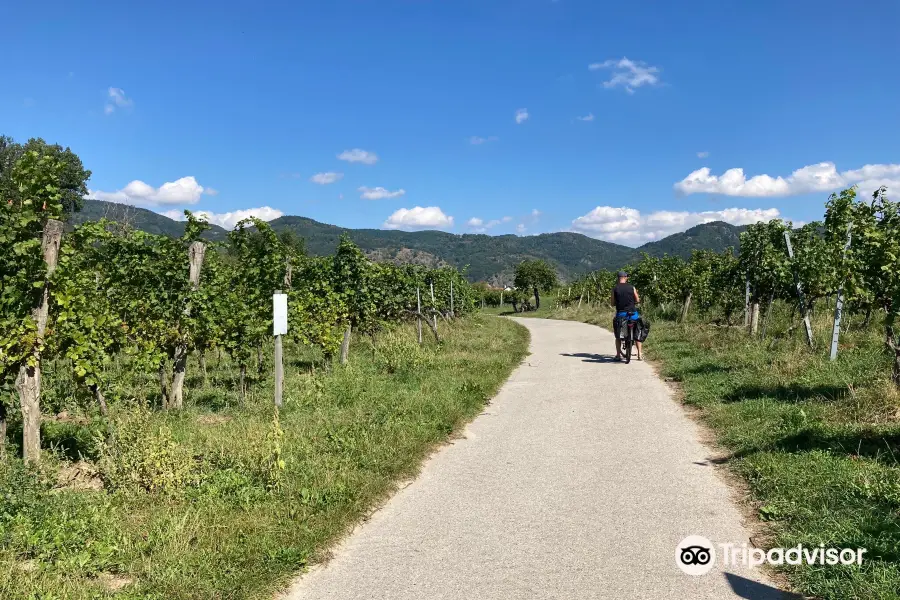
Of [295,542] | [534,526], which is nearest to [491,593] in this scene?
[534,526]

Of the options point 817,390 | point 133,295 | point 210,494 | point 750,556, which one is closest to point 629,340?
point 817,390

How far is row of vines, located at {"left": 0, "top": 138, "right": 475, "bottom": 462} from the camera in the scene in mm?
5337

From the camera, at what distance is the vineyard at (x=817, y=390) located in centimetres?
392

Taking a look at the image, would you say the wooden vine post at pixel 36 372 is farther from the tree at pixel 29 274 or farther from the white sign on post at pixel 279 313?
the white sign on post at pixel 279 313

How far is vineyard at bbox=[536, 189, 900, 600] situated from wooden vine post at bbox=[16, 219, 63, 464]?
6238 millimetres

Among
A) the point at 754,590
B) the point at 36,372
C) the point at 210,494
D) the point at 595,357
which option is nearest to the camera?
the point at 754,590

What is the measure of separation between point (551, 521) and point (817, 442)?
10.6 feet

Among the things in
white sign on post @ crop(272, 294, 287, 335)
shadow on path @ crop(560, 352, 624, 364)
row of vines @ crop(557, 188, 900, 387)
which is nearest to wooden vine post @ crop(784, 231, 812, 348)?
row of vines @ crop(557, 188, 900, 387)

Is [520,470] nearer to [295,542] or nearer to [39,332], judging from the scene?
[295,542]

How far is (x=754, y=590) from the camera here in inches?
132

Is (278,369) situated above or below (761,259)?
below

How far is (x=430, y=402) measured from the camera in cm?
825

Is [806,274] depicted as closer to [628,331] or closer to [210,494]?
[628,331]

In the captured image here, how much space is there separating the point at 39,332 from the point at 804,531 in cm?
654
